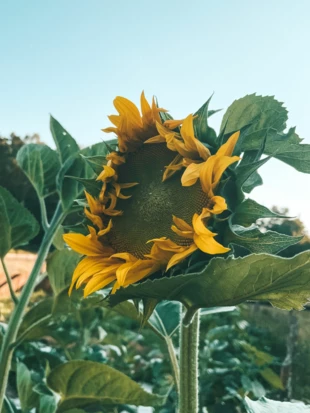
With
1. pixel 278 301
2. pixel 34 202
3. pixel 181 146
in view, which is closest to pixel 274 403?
pixel 278 301

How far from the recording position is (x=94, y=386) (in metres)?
1.03

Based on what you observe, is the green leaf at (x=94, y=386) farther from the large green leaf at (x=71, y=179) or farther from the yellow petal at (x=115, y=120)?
the yellow petal at (x=115, y=120)

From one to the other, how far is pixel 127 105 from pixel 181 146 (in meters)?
0.13

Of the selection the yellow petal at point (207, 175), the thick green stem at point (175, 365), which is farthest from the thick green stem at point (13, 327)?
the yellow petal at point (207, 175)

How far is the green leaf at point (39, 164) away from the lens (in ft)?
3.85

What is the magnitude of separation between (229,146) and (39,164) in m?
0.69

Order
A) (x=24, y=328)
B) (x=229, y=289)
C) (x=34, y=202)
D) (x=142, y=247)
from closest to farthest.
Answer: (x=229, y=289)
(x=142, y=247)
(x=24, y=328)
(x=34, y=202)

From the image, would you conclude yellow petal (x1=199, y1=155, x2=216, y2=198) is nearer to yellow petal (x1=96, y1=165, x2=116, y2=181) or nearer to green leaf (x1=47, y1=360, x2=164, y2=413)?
yellow petal (x1=96, y1=165, x2=116, y2=181)

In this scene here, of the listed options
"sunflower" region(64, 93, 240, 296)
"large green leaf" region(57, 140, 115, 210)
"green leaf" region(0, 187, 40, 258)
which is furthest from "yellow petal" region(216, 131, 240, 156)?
"green leaf" region(0, 187, 40, 258)

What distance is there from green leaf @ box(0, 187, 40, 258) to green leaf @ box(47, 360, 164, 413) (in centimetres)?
28

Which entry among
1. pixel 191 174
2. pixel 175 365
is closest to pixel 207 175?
pixel 191 174

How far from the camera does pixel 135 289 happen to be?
1.71 ft

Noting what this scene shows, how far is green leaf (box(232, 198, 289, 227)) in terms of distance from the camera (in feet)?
1.78

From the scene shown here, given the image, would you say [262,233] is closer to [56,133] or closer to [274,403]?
[274,403]
